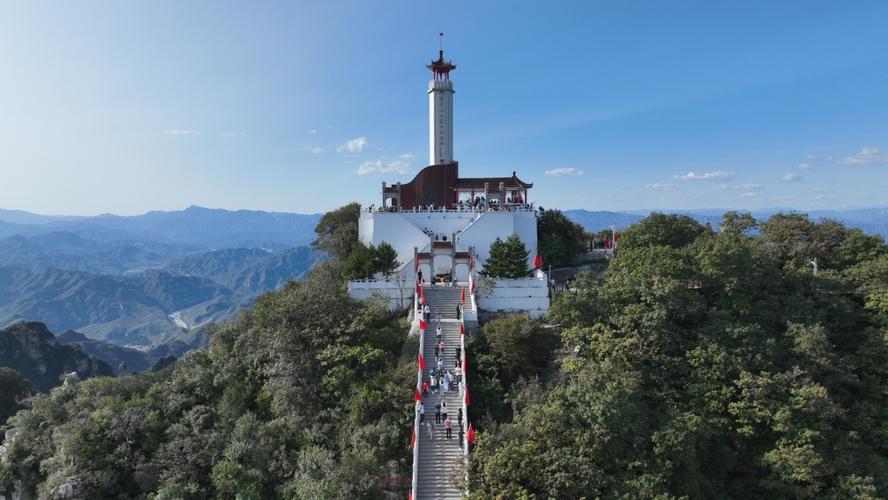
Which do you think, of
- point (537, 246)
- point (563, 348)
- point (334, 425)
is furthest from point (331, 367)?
point (537, 246)

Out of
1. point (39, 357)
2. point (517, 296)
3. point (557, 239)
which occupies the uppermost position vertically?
point (557, 239)

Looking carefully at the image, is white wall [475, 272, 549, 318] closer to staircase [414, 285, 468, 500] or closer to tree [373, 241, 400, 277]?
staircase [414, 285, 468, 500]

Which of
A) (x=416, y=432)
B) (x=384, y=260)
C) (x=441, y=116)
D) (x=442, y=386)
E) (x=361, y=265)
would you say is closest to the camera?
(x=416, y=432)

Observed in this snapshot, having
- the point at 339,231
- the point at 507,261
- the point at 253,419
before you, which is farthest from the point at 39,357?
the point at 507,261

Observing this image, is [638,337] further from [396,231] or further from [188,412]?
[188,412]

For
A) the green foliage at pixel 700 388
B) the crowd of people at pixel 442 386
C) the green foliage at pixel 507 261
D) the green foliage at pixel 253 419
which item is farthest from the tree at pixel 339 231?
the green foliage at pixel 700 388

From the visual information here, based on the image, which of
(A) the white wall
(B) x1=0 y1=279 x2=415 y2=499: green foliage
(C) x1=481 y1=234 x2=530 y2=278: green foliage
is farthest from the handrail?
(C) x1=481 y1=234 x2=530 y2=278: green foliage

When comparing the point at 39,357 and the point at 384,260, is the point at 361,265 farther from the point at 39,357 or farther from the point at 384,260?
the point at 39,357

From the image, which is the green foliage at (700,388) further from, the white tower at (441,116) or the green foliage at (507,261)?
the white tower at (441,116)
